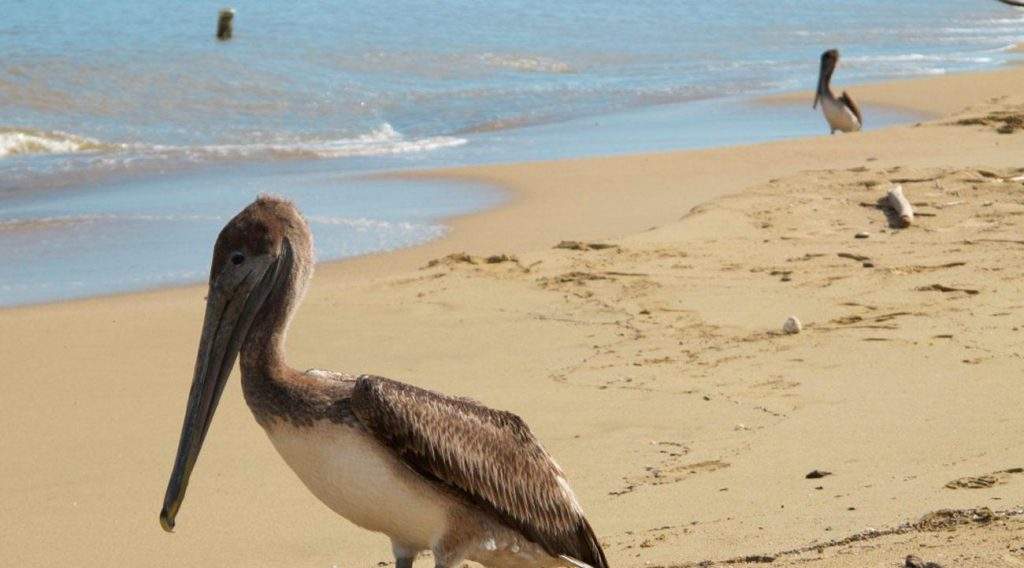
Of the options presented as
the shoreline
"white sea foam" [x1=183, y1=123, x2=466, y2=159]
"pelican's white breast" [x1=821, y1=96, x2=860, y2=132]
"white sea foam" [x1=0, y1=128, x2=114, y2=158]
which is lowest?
"white sea foam" [x1=0, y1=128, x2=114, y2=158]

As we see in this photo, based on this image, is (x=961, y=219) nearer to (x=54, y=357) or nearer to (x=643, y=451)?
(x=643, y=451)

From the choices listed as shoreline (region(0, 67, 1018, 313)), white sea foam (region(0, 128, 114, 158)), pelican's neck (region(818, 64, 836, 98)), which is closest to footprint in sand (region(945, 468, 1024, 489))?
shoreline (region(0, 67, 1018, 313))

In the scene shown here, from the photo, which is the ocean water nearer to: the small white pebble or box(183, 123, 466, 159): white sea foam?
box(183, 123, 466, 159): white sea foam

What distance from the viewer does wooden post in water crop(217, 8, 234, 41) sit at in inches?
1037

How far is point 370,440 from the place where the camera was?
14.0 ft

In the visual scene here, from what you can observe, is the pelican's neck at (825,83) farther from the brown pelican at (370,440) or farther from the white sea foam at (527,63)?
the brown pelican at (370,440)

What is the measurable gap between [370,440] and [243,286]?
25.3 inches

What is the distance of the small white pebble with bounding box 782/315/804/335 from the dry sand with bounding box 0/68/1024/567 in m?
0.09

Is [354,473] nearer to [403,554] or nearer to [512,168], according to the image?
[403,554]

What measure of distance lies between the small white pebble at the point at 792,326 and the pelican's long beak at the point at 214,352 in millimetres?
3703

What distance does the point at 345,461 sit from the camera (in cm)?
426

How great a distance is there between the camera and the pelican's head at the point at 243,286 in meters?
4.35

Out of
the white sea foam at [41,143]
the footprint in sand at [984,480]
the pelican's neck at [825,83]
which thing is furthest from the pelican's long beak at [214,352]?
the pelican's neck at [825,83]

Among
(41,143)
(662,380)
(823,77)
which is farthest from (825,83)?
(662,380)
